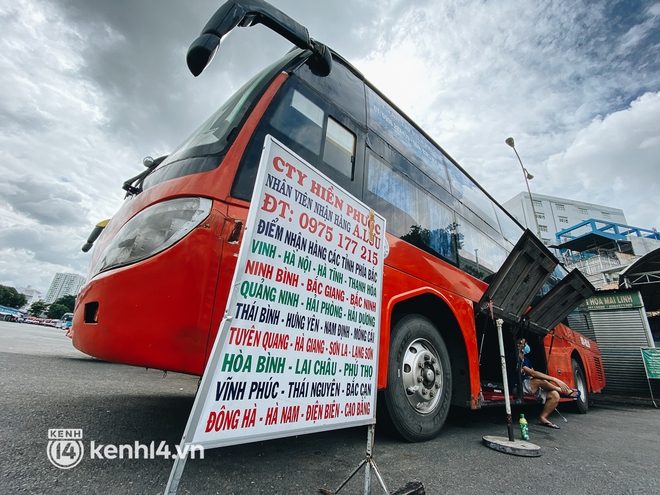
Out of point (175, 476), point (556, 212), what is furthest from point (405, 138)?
point (556, 212)

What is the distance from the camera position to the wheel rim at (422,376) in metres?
2.74

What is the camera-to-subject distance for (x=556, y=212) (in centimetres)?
4303

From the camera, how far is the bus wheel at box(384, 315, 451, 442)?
101 inches

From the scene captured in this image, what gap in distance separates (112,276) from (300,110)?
172 cm

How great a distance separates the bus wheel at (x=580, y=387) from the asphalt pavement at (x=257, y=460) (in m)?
3.15

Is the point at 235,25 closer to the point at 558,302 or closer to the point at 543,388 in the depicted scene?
the point at 558,302

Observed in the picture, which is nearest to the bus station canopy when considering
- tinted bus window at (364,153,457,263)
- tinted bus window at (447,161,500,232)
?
tinted bus window at (447,161,500,232)

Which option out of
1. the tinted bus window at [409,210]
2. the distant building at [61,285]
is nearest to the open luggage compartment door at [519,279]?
the tinted bus window at [409,210]

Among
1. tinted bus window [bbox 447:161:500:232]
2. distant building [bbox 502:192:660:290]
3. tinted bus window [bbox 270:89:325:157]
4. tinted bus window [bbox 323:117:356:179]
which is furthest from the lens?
distant building [bbox 502:192:660:290]

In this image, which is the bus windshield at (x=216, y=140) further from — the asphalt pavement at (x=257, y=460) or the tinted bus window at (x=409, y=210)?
the asphalt pavement at (x=257, y=460)

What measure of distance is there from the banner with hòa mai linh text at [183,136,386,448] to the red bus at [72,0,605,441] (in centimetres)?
39

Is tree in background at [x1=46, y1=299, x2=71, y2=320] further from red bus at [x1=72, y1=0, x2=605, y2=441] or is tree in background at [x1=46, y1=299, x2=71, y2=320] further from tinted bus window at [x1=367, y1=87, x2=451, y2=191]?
tinted bus window at [x1=367, y1=87, x2=451, y2=191]

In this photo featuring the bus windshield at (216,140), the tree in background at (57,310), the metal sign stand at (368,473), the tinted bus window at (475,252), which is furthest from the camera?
the tree in background at (57,310)

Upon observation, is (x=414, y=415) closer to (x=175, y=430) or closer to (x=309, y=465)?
(x=309, y=465)
